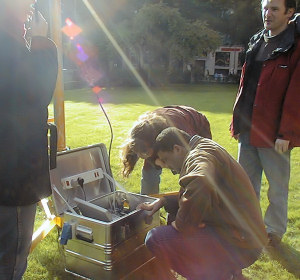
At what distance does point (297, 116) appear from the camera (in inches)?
105

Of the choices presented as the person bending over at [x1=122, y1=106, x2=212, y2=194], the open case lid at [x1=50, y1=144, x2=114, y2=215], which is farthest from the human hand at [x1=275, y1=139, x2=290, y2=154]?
the open case lid at [x1=50, y1=144, x2=114, y2=215]

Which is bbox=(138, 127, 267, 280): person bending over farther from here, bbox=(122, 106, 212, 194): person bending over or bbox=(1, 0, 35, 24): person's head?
bbox=(1, 0, 35, 24): person's head

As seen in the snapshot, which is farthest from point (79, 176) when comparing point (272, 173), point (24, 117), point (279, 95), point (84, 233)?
point (279, 95)

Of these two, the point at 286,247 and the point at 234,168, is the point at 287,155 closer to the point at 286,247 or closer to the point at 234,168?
the point at 286,247

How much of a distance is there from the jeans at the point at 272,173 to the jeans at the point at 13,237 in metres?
1.95

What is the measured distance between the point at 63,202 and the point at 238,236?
1329 mm

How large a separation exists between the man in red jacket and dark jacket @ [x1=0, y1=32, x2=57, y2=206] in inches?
69.7

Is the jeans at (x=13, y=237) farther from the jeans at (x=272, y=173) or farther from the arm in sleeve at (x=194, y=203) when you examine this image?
the jeans at (x=272, y=173)

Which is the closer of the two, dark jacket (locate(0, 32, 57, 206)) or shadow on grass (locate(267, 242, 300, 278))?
dark jacket (locate(0, 32, 57, 206))

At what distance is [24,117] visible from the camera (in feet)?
4.86

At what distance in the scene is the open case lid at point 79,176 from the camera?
2.73m

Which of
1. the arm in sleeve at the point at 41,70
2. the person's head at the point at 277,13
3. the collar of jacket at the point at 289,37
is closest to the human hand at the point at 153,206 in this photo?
the arm in sleeve at the point at 41,70

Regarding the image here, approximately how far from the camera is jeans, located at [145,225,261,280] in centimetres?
204

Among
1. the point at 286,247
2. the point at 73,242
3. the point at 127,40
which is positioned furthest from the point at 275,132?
the point at 127,40
